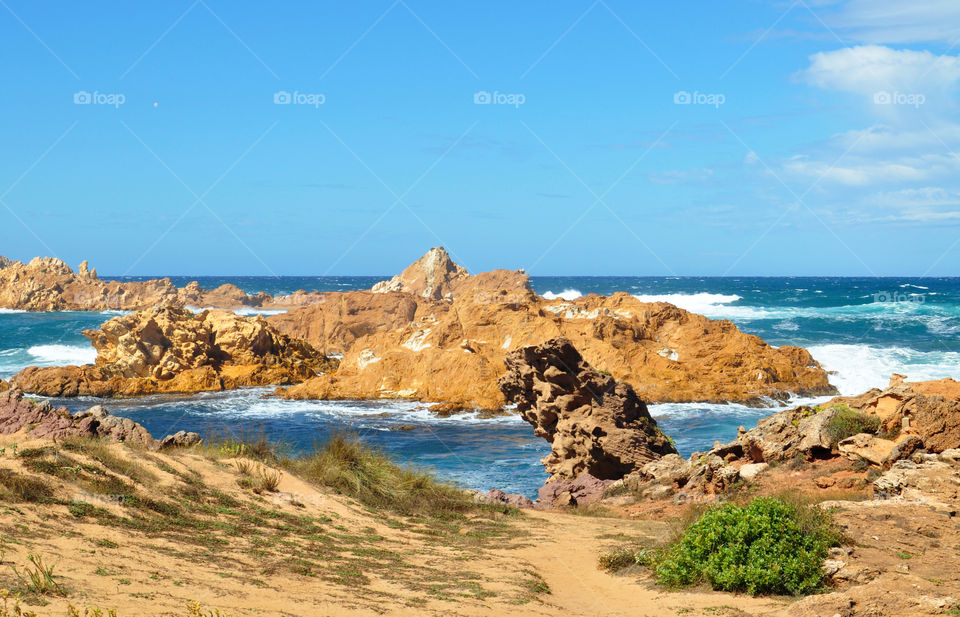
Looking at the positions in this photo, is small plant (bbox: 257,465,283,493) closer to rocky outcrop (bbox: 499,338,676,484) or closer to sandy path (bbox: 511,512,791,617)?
sandy path (bbox: 511,512,791,617)

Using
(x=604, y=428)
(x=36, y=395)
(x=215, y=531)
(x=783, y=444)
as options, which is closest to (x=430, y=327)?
(x=36, y=395)

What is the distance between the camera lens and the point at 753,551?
21.9 ft

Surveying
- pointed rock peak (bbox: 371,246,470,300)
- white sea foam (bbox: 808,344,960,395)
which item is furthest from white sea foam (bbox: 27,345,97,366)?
white sea foam (bbox: 808,344,960,395)

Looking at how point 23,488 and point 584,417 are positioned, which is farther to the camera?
point 584,417

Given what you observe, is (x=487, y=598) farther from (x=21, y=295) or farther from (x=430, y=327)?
(x=21, y=295)

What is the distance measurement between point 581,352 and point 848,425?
14563mm

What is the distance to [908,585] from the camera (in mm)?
6066

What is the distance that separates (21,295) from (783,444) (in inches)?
2831

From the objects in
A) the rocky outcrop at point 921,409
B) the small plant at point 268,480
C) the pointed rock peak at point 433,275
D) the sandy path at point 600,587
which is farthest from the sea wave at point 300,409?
the pointed rock peak at point 433,275

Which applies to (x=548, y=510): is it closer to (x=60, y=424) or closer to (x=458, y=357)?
(x=60, y=424)

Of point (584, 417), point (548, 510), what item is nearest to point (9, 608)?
point (548, 510)

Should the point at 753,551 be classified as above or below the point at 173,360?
below

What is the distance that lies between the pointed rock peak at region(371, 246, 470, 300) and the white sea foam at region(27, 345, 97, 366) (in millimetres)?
26550

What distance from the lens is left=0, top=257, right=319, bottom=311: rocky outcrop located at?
6650 cm
